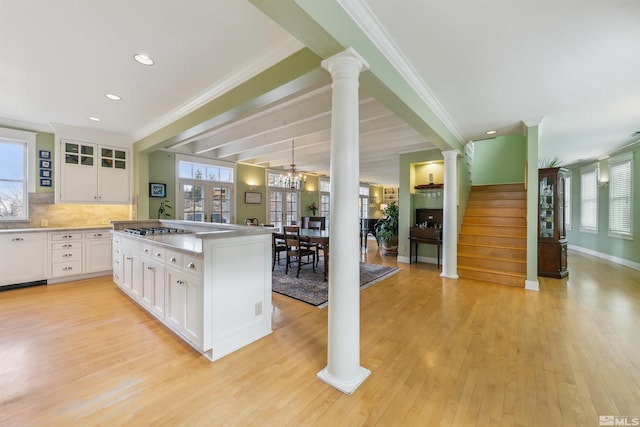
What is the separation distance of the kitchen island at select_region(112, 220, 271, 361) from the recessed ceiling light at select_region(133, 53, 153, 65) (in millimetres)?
1807

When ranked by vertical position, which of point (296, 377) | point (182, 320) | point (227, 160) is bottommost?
point (296, 377)

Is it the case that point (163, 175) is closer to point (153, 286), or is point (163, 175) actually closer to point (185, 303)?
point (153, 286)

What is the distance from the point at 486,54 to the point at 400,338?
9.06 feet

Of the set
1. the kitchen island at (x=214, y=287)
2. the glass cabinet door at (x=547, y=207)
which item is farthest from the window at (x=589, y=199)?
the kitchen island at (x=214, y=287)

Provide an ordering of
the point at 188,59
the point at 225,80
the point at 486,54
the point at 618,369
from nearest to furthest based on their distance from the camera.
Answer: the point at 618,369
the point at 486,54
the point at 188,59
the point at 225,80

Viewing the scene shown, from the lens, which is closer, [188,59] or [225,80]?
[188,59]

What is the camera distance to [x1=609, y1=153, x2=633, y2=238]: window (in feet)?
18.0

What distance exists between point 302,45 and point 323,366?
8.75 feet

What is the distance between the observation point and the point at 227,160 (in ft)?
22.7

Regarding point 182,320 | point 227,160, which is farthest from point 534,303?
point 227,160

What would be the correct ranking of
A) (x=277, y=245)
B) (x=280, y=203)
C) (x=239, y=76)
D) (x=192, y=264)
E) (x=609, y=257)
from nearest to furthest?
(x=192, y=264) → (x=239, y=76) → (x=277, y=245) → (x=609, y=257) → (x=280, y=203)

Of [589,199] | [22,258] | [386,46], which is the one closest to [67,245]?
[22,258]

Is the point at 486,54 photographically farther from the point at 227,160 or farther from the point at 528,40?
the point at 227,160

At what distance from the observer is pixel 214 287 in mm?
2125
